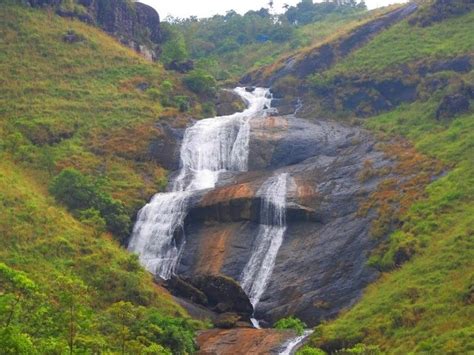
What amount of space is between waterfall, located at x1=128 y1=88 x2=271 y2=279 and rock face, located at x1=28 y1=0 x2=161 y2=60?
17914 millimetres

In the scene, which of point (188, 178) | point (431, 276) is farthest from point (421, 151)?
point (431, 276)

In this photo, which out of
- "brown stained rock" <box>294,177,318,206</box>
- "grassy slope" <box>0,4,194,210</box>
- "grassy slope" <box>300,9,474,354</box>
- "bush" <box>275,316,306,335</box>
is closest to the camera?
"grassy slope" <box>300,9,474,354</box>

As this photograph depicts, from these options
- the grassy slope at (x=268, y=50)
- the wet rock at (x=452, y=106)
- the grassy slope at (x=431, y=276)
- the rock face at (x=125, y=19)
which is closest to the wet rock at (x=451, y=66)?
the grassy slope at (x=431, y=276)

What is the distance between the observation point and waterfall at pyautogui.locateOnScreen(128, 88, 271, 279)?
39.3m

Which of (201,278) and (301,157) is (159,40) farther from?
(201,278)

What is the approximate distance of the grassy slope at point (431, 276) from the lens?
23.9 m

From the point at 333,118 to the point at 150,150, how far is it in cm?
1478

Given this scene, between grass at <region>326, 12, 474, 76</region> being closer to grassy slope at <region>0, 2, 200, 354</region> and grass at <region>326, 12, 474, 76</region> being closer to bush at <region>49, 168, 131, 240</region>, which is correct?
grassy slope at <region>0, 2, 200, 354</region>

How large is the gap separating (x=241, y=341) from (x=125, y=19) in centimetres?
5125

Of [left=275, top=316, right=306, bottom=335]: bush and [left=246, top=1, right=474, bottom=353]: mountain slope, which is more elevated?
[left=246, top=1, right=474, bottom=353]: mountain slope

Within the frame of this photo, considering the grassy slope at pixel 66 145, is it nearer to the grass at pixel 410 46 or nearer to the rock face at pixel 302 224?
the rock face at pixel 302 224

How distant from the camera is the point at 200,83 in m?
59.7

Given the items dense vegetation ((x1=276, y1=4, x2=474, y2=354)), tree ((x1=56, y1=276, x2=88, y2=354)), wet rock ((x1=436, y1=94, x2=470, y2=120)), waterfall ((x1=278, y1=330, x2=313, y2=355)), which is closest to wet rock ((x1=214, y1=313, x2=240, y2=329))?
waterfall ((x1=278, y1=330, x2=313, y2=355))

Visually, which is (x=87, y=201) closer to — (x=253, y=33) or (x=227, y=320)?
(x=227, y=320)
